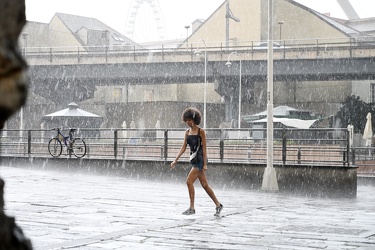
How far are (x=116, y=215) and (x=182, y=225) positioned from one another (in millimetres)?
1767

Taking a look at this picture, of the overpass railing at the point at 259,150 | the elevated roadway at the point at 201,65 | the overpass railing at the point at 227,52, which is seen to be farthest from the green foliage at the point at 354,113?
the overpass railing at the point at 259,150

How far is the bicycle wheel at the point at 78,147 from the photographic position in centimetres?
2673

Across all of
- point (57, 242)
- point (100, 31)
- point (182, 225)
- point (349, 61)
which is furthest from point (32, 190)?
point (100, 31)

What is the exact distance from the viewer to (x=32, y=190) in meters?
17.4

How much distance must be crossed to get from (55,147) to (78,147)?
49.1 inches

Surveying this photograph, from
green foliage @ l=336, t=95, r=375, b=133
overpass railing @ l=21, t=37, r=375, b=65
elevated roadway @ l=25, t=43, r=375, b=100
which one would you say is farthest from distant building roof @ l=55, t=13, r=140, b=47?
green foliage @ l=336, t=95, r=375, b=133

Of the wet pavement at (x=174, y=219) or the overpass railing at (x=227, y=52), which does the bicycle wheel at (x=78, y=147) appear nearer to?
the wet pavement at (x=174, y=219)

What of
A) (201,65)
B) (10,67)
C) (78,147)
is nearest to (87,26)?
(201,65)

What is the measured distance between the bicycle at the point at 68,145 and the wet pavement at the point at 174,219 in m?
6.91

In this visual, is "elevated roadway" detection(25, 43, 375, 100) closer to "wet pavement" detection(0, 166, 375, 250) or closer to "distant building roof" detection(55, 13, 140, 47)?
"distant building roof" detection(55, 13, 140, 47)

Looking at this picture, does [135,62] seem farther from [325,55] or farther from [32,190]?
[32,190]

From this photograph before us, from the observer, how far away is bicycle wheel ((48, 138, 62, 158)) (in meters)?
27.4

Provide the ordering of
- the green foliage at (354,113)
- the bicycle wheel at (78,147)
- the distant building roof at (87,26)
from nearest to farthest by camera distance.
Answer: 1. the bicycle wheel at (78,147)
2. the green foliage at (354,113)
3. the distant building roof at (87,26)

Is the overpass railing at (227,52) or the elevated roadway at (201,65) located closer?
the overpass railing at (227,52)
